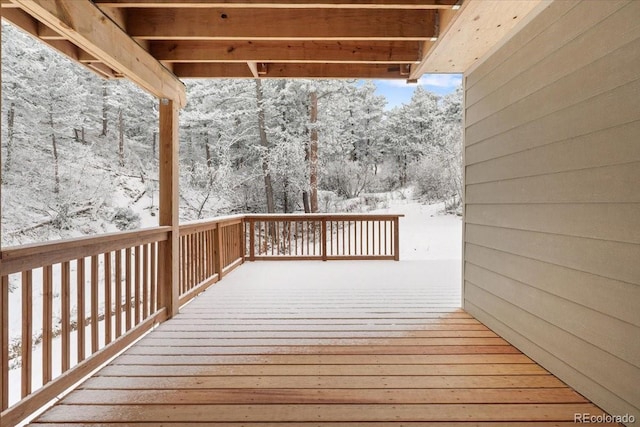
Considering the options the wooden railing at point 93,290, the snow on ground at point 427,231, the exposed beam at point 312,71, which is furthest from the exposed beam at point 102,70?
the snow on ground at point 427,231

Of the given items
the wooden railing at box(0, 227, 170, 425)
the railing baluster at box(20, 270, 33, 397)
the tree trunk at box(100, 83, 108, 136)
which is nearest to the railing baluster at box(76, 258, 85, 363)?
the wooden railing at box(0, 227, 170, 425)

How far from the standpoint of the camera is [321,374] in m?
2.28

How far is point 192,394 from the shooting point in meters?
2.07

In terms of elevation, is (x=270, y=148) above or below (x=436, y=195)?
above

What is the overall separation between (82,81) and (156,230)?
13.3 metres

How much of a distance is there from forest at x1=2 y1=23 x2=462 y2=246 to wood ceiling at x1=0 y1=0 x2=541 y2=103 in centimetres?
753

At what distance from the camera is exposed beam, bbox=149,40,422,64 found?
10.4 ft

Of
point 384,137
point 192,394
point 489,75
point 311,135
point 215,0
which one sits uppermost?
point 384,137

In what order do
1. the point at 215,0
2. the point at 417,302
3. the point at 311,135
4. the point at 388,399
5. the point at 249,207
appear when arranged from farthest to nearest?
the point at 249,207 < the point at 311,135 < the point at 417,302 < the point at 215,0 < the point at 388,399

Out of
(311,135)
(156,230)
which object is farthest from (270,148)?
(156,230)

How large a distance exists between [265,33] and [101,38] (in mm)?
1122

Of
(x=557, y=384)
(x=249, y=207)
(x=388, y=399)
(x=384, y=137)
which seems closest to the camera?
(x=388, y=399)

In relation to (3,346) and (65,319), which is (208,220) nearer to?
(65,319)

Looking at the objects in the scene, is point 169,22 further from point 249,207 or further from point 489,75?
point 249,207
